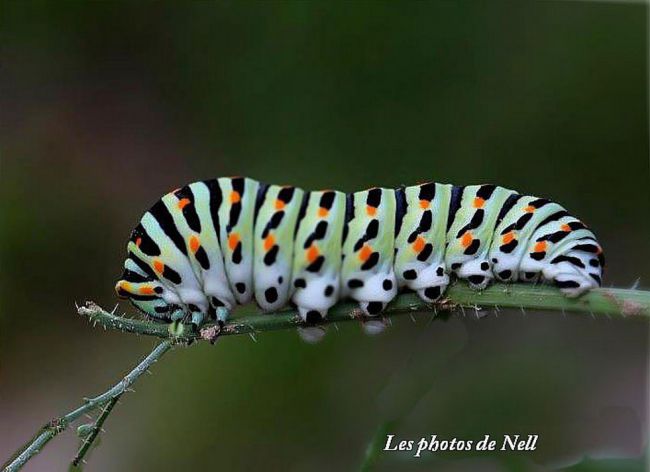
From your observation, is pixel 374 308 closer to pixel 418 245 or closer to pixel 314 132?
pixel 418 245

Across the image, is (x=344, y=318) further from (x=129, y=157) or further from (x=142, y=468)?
(x=129, y=157)

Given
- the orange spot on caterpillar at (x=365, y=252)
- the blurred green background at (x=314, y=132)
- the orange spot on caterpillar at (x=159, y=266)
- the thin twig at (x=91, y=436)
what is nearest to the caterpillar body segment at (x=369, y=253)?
the orange spot on caterpillar at (x=365, y=252)

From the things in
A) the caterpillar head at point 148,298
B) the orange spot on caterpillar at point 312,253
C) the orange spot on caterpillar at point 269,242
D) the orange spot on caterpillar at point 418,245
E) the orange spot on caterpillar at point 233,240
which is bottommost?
the caterpillar head at point 148,298

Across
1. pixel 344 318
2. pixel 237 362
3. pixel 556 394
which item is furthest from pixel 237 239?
pixel 556 394

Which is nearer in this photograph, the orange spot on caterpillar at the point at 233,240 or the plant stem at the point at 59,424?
the plant stem at the point at 59,424

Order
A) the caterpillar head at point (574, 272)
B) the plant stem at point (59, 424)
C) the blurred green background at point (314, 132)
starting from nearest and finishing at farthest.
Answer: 1. the plant stem at point (59, 424)
2. the caterpillar head at point (574, 272)
3. the blurred green background at point (314, 132)

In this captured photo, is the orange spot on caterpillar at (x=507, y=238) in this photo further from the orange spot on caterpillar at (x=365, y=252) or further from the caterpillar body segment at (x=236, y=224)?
the caterpillar body segment at (x=236, y=224)

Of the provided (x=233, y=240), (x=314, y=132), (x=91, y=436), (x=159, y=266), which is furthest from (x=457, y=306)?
(x=314, y=132)

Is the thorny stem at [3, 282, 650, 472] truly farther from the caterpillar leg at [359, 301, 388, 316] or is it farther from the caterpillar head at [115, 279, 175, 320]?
the caterpillar head at [115, 279, 175, 320]
